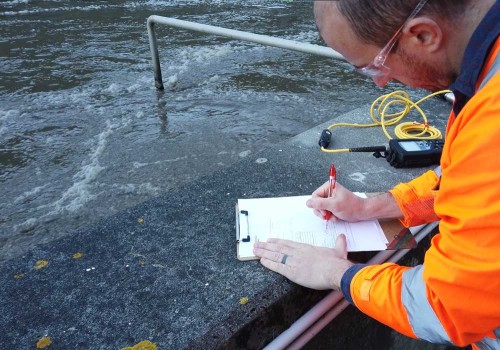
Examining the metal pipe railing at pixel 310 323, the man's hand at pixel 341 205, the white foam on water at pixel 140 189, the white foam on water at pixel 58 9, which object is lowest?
the white foam on water at pixel 140 189

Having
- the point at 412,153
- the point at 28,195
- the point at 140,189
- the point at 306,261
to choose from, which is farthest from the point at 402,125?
the point at 28,195

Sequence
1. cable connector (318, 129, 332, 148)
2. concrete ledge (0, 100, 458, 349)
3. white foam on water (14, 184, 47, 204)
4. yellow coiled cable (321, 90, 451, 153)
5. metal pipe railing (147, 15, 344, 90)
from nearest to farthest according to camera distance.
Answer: concrete ledge (0, 100, 458, 349) < cable connector (318, 129, 332, 148) < yellow coiled cable (321, 90, 451, 153) < metal pipe railing (147, 15, 344, 90) < white foam on water (14, 184, 47, 204)

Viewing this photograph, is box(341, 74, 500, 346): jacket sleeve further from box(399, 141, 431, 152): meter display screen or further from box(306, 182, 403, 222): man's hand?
box(399, 141, 431, 152): meter display screen

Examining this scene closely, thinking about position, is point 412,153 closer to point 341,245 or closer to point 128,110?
point 341,245

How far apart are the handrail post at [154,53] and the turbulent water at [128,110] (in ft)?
0.48

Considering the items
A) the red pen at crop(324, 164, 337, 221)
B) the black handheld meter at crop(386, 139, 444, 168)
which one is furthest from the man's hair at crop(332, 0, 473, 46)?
the black handheld meter at crop(386, 139, 444, 168)

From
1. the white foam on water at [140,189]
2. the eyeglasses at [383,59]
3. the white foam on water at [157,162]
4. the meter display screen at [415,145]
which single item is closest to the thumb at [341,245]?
the eyeglasses at [383,59]

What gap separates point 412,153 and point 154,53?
378cm

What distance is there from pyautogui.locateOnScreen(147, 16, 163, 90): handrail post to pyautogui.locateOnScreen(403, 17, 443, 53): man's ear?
14.4 feet

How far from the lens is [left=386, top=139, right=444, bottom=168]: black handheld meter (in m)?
2.31

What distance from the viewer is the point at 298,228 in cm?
182

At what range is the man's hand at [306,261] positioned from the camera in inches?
58.9

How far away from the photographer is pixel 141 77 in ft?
19.2

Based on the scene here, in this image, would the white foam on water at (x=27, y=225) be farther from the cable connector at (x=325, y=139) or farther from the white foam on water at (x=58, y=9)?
the white foam on water at (x=58, y=9)
